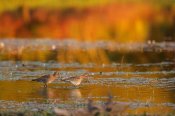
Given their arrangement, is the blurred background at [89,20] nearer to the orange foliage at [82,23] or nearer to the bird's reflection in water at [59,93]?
the orange foliage at [82,23]

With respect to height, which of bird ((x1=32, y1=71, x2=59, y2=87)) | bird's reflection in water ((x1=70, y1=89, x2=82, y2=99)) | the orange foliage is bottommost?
bird's reflection in water ((x1=70, y1=89, x2=82, y2=99))

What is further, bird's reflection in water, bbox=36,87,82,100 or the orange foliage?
the orange foliage

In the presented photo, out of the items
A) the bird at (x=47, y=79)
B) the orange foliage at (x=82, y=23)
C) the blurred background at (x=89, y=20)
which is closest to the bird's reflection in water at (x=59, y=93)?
the bird at (x=47, y=79)

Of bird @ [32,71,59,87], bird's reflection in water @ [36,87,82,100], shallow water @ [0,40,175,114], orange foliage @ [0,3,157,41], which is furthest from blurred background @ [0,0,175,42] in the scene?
bird's reflection in water @ [36,87,82,100]

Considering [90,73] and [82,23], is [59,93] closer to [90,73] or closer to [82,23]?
[90,73]

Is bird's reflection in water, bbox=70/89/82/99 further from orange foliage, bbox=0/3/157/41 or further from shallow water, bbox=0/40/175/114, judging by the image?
orange foliage, bbox=0/3/157/41
